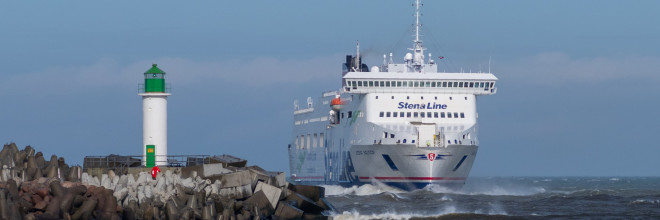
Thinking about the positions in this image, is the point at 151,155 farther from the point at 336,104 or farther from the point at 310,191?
the point at 336,104

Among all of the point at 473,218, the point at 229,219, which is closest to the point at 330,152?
the point at 473,218

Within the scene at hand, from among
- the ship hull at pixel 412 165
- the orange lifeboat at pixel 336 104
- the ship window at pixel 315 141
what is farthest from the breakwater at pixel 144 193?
the ship window at pixel 315 141

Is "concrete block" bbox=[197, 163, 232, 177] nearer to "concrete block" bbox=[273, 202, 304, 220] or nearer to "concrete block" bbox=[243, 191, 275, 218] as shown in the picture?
"concrete block" bbox=[243, 191, 275, 218]

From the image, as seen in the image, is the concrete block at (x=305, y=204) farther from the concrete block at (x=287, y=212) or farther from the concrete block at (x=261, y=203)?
the concrete block at (x=261, y=203)

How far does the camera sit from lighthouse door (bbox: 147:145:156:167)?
3045 cm

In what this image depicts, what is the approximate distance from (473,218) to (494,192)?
2274 centimetres

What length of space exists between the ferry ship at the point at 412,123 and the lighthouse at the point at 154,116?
16.2 metres

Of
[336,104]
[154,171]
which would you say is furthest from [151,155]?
[336,104]

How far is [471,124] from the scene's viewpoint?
47.7m

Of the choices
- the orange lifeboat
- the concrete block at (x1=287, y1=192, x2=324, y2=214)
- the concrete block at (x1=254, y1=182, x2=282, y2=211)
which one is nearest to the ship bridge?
the orange lifeboat

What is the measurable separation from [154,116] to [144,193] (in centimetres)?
836

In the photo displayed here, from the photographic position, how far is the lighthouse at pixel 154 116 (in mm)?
30922

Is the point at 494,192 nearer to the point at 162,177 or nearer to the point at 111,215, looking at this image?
the point at 162,177

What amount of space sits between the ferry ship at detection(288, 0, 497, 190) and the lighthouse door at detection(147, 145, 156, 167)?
1641 centimetres
